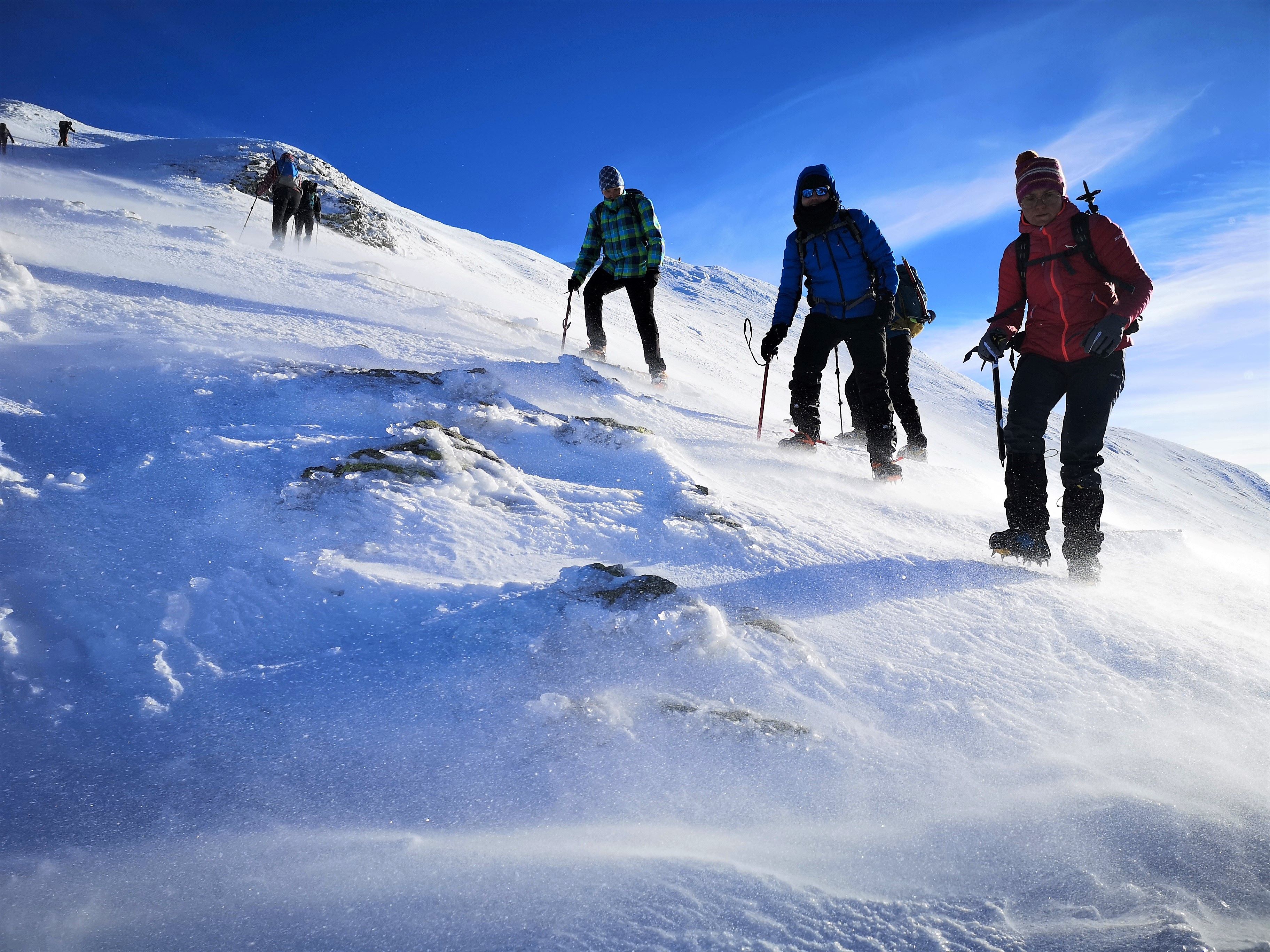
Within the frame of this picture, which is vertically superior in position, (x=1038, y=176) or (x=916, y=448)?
(x=1038, y=176)

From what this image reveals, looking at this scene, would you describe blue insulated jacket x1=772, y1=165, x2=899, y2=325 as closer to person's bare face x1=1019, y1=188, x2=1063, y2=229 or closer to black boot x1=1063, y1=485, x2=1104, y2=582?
person's bare face x1=1019, y1=188, x2=1063, y2=229

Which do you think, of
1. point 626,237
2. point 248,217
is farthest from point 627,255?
point 248,217

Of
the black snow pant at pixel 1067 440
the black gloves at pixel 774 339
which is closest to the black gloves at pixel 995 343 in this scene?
the black snow pant at pixel 1067 440

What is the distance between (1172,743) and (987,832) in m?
0.69

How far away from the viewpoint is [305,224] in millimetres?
14594

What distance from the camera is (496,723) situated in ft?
4.91

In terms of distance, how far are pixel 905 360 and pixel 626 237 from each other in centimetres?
284

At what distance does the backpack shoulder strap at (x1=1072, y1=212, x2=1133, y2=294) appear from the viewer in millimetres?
2826

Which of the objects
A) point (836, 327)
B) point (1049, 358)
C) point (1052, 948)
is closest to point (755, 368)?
point (836, 327)

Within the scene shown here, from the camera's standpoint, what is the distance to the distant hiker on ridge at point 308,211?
47.4 ft

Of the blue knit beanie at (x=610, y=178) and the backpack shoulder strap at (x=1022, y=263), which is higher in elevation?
the blue knit beanie at (x=610, y=178)

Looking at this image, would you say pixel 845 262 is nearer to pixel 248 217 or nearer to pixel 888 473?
pixel 888 473

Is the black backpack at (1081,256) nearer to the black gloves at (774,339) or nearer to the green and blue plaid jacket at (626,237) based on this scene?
the black gloves at (774,339)

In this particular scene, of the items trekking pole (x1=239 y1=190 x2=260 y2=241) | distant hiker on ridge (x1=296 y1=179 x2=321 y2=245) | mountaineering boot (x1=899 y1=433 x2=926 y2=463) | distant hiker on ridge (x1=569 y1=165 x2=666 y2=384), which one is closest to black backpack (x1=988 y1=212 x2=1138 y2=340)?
mountaineering boot (x1=899 y1=433 x2=926 y2=463)
